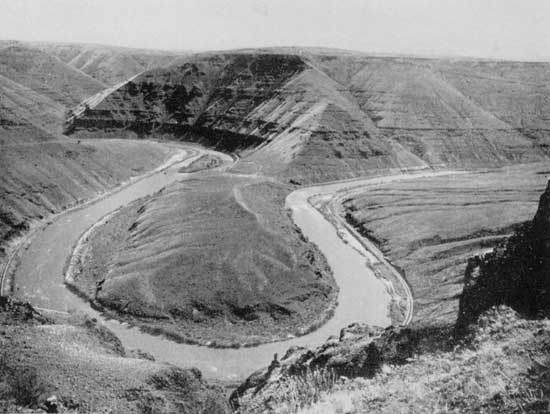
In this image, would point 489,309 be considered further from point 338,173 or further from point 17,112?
point 17,112

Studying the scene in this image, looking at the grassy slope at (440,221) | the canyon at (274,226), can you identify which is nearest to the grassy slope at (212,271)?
the canyon at (274,226)

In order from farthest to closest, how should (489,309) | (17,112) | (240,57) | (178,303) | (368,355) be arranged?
(240,57)
(17,112)
(178,303)
(368,355)
(489,309)

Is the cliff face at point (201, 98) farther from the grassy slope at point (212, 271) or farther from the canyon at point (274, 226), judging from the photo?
the grassy slope at point (212, 271)

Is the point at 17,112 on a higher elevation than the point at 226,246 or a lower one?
higher

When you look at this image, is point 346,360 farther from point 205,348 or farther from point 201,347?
point 201,347

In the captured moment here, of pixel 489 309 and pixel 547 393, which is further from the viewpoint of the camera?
pixel 489 309

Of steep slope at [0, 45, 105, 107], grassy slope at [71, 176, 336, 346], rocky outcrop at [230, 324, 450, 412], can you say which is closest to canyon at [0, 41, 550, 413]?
rocky outcrop at [230, 324, 450, 412]

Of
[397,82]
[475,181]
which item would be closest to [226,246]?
[475,181]

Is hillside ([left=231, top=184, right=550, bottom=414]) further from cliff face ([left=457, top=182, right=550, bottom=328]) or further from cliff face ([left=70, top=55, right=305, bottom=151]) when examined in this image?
cliff face ([left=70, top=55, right=305, bottom=151])
